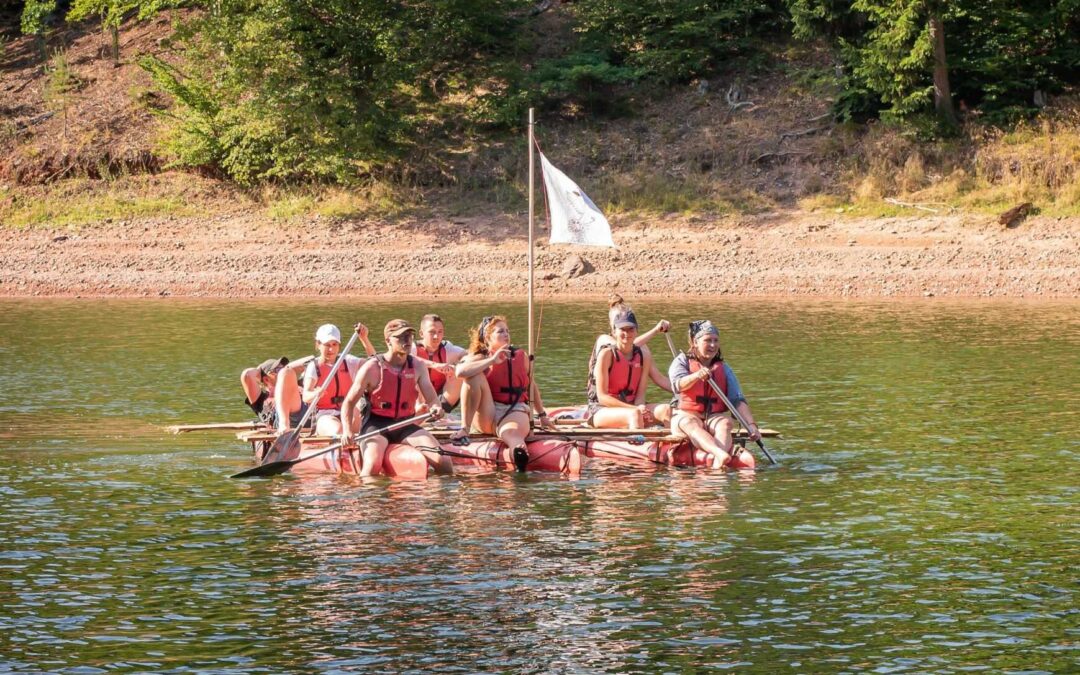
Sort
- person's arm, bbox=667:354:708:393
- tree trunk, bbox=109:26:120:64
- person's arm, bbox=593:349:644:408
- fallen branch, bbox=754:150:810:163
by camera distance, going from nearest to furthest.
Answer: person's arm, bbox=667:354:708:393, person's arm, bbox=593:349:644:408, fallen branch, bbox=754:150:810:163, tree trunk, bbox=109:26:120:64

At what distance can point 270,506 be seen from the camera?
46.1 ft

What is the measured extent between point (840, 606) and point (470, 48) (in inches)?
1207

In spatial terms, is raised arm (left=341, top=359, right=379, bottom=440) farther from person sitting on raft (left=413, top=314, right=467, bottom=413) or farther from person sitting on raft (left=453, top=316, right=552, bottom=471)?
person sitting on raft (left=413, top=314, right=467, bottom=413)

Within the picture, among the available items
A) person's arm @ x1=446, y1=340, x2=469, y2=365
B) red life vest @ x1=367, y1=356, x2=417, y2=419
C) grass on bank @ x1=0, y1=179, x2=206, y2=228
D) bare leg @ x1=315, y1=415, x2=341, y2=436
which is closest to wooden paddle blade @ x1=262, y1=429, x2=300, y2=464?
bare leg @ x1=315, y1=415, x2=341, y2=436

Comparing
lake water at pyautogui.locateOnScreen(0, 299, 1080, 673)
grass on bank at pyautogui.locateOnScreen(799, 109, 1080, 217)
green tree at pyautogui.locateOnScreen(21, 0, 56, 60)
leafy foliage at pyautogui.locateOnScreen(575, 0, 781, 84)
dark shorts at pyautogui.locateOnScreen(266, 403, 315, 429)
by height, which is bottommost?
lake water at pyautogui.locateOnScreen(0, 299, 1080, 673)

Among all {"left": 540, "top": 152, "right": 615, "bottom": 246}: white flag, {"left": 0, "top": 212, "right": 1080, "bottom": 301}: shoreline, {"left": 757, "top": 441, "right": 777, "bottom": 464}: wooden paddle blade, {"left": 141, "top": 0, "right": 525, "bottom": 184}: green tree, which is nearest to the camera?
{"left": 757, "top": 441, "right": 777, "bottom": 464}: wooden paddle blade

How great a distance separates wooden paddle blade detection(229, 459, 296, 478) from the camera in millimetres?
15141

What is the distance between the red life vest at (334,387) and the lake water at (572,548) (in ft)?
3.54

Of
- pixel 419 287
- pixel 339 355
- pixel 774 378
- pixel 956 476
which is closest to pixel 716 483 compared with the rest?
pixel 956 476

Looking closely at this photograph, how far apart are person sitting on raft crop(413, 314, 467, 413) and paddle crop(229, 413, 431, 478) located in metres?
0.87

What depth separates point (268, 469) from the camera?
1521cm

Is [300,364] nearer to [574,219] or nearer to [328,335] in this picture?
[328,335]

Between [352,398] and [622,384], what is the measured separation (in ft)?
11.1

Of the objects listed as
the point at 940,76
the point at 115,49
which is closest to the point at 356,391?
the point at 940,76
